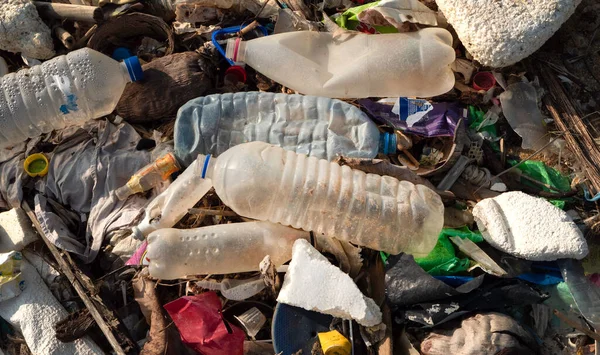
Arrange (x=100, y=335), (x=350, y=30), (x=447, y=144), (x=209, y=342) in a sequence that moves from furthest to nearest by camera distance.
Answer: (x=350, y=30)
(x=447, y=144)
(x=100, y=335)
(x=209, y=342)

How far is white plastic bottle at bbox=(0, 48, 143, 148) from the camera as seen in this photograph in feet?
7.22

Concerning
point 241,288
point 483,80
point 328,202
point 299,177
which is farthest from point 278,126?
point 483,80

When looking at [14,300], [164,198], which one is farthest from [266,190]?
[14,300]

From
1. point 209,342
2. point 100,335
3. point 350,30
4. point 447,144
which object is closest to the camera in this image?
point 209,342

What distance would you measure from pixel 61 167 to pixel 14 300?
21.6 inches

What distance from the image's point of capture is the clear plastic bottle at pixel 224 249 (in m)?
1.92

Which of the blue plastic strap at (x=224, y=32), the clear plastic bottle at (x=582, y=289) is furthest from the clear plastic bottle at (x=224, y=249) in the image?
the clear plastic bottle at (x=582, y=289)

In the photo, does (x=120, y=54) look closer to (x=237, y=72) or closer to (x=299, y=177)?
(x=237, y=72)

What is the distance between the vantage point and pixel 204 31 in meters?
2.38

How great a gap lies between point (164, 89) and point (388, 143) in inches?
37.8

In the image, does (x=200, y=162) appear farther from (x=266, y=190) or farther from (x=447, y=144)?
(x=447, y=144)

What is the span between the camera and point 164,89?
2.24m

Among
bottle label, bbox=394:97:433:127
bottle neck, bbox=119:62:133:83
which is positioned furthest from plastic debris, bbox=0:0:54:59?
bottle label, bbox=394:97:433:127

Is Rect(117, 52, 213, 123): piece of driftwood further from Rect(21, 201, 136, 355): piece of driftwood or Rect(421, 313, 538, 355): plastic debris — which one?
Rect(421, 313, 538, 355): plastic debris
